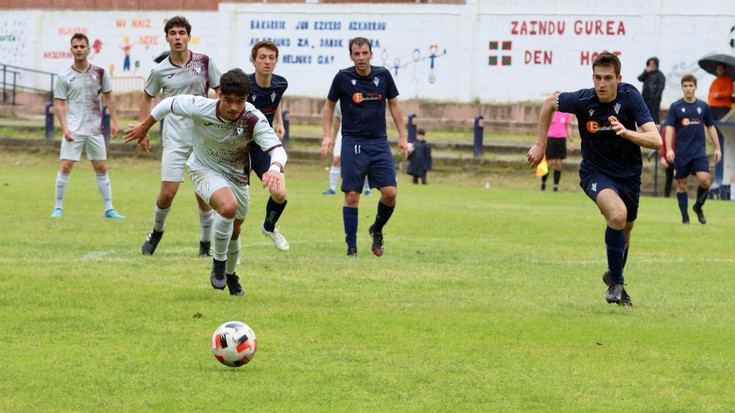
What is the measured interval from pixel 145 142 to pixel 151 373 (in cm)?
515

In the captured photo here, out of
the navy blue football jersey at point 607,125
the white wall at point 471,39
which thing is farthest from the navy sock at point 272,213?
the white wall at point 471,39

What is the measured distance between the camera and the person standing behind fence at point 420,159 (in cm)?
2975

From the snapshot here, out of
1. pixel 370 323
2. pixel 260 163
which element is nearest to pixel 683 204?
pixel 260 163

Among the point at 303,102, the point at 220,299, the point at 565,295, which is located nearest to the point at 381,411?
the point at 220,299

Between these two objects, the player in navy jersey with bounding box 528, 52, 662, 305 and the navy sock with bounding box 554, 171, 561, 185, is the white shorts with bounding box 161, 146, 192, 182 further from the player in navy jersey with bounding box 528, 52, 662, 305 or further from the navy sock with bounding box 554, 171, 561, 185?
the navy sock with bounding box 554, 171, 561, 185

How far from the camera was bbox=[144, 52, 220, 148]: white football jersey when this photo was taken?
497 inches

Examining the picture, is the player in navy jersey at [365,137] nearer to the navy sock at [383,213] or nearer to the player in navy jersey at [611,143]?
the navy sock at [383,213]

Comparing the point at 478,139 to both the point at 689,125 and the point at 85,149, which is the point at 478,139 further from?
the point at 85,149

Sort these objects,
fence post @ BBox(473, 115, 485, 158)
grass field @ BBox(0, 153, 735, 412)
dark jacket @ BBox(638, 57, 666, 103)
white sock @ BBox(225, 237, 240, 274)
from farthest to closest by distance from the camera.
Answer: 1. fence post @ BBox(473, 115, 485, 158)
2. dark jacket @ BBox(638, 57, 666, 103)
3. white sock @ BBox(225, 237, 240, 274)
4. grass field @ BBox(0, 153, 735, 412)

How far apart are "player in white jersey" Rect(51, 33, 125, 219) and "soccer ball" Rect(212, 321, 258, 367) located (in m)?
10.6

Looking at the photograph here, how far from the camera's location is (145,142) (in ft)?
38.8

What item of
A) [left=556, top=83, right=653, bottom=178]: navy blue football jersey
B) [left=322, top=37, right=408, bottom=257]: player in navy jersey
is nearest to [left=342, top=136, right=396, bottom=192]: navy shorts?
[left=322, top=37, right=408, bottom=257]: player in navy jersey

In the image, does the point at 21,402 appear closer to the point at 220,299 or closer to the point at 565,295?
the point at 220,299

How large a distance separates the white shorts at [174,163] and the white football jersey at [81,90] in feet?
16.6
